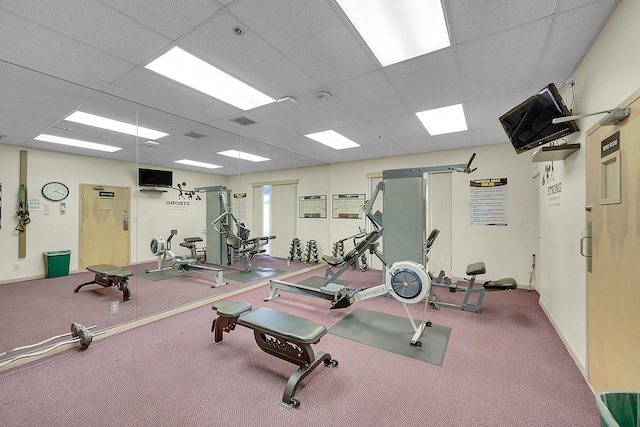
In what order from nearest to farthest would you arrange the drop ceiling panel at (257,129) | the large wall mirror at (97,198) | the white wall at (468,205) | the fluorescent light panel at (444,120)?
the large wall mirror at (97,198) → the fluorescent light panel at (444,120) → the drop ceiling panel at (257,129) → the white wall at (468,205)

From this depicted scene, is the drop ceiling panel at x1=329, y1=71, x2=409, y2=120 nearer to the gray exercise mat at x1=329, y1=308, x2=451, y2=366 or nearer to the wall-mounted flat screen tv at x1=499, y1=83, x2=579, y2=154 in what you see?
the wall-mounted flat screen tv at x1=499, y1=83, x2=579, y2=154

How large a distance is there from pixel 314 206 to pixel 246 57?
4694 millimetres

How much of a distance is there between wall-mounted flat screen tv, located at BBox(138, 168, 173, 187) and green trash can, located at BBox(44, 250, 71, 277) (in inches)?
55.2

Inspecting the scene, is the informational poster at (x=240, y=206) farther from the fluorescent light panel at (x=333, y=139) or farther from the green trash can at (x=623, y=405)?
the green trash can at (x=623, y=405)

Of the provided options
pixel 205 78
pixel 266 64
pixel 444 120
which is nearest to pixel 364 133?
pixel 444 120

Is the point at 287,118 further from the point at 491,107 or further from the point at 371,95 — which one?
the point at 491,107

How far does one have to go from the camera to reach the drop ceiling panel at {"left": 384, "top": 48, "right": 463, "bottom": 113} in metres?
2.23

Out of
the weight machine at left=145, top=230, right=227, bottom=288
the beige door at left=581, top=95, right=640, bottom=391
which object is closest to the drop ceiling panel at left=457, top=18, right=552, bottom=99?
the beige door at left=581, top=95, right=640, bottom=391

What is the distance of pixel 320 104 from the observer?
314 centimetres

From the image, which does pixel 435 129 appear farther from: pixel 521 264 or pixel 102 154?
pixel 102 154

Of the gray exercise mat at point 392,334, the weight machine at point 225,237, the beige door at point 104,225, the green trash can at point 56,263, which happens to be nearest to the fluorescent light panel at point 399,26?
the gray exercise mat at point 392,334

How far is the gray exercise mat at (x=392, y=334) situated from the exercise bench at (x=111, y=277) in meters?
2.94

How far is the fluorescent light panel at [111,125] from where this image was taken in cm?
329

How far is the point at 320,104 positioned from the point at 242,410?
3115mm
